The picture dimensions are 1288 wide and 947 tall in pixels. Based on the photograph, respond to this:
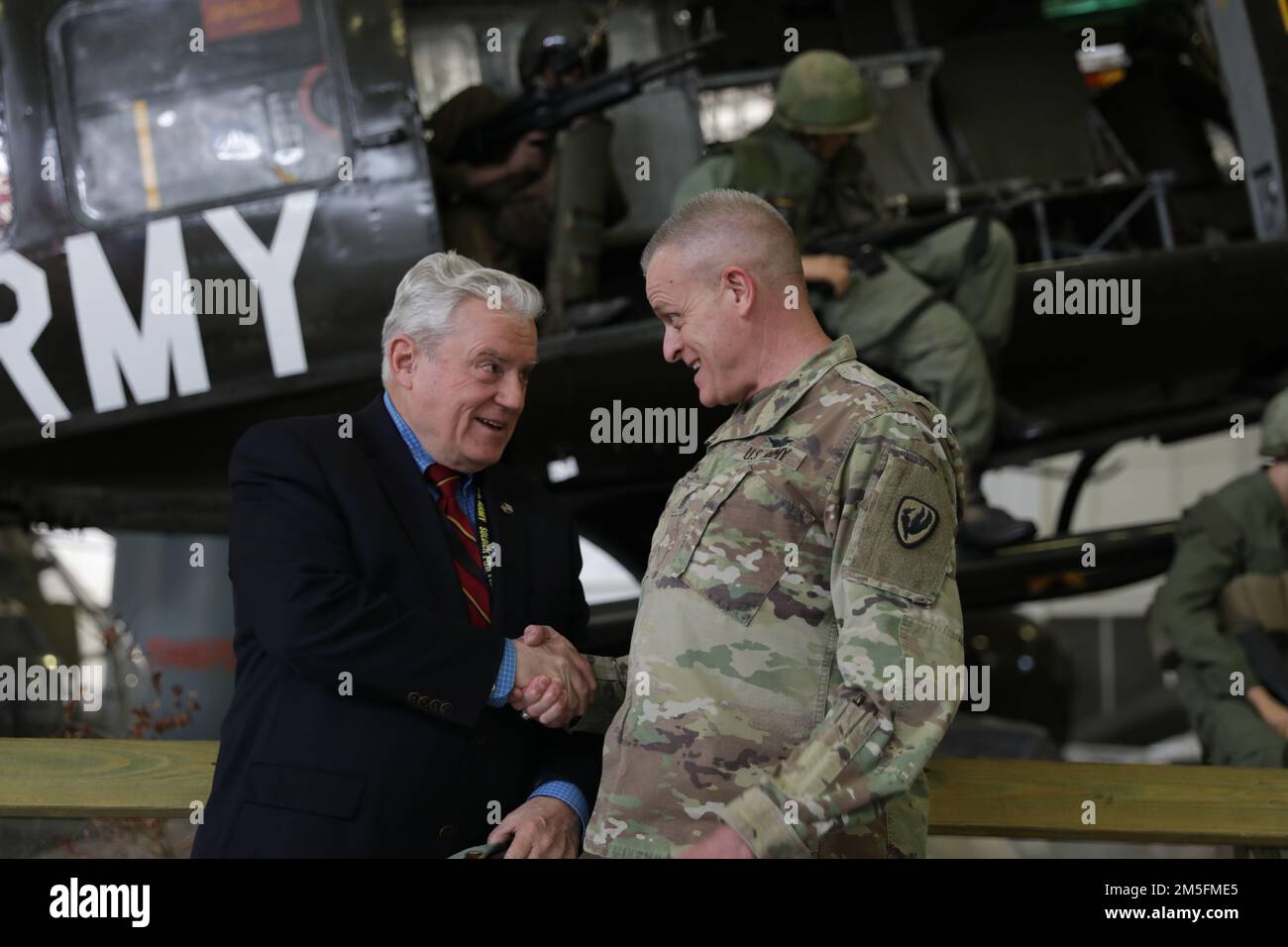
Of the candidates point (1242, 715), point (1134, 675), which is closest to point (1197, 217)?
point (1242, 715)

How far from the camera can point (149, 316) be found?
14.5 feet

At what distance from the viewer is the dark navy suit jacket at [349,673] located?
211 cm

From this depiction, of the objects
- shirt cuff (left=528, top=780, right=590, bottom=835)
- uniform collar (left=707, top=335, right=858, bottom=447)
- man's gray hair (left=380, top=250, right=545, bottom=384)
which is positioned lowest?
shirt cuff (left=528, top=780, right=590, bottom=835)

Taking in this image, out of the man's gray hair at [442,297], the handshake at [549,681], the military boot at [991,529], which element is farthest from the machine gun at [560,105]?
the handshake at [549,681]

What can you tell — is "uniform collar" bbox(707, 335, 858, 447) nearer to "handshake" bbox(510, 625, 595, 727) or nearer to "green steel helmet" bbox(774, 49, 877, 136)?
"handshake" bbox(510, 625, 595, 727)

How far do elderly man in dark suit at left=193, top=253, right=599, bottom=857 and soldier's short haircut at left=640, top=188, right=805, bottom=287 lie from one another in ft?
1.22

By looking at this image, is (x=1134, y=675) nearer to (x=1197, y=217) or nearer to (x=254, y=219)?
(x=1197, y=217)

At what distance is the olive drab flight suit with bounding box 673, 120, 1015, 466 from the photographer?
499cm

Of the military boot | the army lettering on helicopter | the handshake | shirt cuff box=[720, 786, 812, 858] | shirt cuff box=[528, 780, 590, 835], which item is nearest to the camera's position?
shirt cuff box=[720, 786, 812, 858]

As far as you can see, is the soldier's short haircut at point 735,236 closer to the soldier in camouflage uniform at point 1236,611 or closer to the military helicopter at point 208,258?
the military helicopter at point 208,258

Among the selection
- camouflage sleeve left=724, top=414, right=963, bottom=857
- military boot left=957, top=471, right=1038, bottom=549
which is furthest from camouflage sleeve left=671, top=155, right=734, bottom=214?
camouflage sleeve left=724, top=414, right=963, bottom=857

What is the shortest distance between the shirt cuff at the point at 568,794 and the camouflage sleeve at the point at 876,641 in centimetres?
56

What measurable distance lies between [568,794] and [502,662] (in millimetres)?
290
